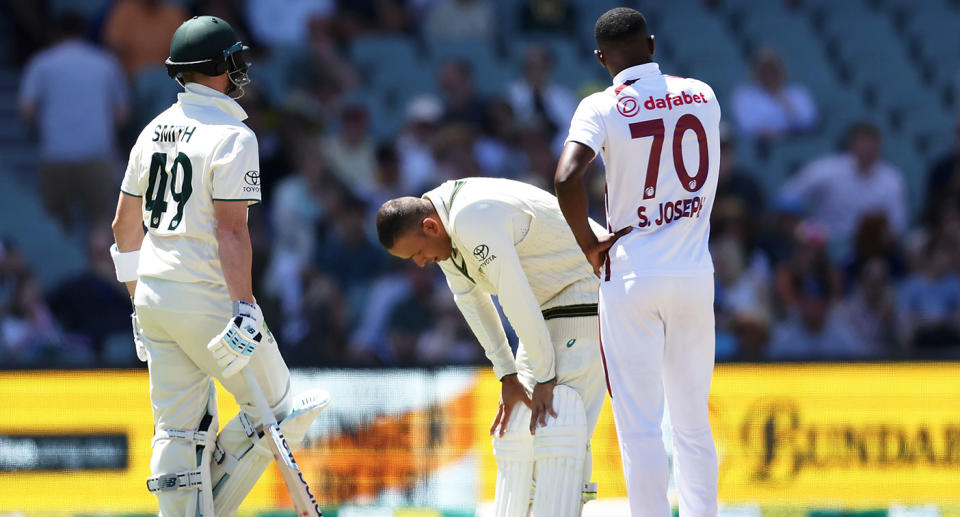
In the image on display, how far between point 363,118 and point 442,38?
72.1 inches

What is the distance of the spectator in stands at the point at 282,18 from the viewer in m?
13.1

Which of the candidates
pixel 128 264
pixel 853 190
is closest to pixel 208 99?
pixel 128 264

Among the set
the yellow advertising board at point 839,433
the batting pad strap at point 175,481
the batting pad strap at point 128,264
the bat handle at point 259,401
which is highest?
the batting pad strap at point 128,264

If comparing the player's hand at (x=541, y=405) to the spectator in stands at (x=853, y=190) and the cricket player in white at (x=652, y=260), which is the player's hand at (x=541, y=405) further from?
the spectator in stands at (x=853, y=190)

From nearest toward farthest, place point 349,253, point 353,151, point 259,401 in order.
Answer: point 259,401, point 349,253, point 353,151

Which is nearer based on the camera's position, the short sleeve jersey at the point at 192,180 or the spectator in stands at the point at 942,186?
the short sleeve jersey at the point at 192,180

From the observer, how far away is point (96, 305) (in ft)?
34.5

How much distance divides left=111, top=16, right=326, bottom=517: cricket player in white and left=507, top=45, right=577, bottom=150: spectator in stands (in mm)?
6488

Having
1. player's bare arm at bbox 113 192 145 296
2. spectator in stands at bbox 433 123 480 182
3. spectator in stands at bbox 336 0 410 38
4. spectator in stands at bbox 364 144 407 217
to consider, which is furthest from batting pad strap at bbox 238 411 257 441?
spectator in stands at bbox 336 0 410 38

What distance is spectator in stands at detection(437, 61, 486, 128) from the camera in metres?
12.2

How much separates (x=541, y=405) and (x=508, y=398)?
0.20 metres

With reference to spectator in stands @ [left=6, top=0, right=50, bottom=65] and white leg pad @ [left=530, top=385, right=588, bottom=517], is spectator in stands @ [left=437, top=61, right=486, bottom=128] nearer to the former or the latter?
spectator in stands @ [left=6, top=0, right=50, bottom=65]

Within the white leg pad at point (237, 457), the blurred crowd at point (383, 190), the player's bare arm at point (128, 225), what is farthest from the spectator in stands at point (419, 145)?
the white leg pad at point (237, 457)

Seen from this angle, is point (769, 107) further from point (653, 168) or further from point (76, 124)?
point (653, 168)
